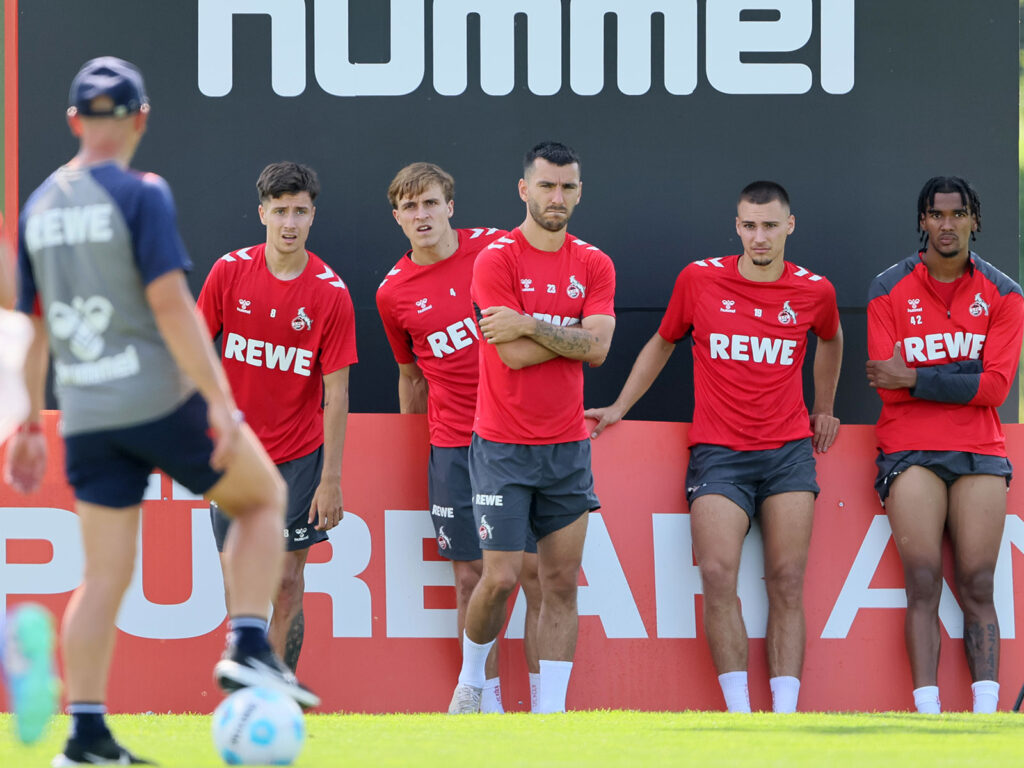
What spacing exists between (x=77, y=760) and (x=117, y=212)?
4.64 feet

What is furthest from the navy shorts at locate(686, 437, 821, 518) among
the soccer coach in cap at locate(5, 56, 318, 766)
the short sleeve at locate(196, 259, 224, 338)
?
the soccer coach in cap at locate(5, 56, 318, 766)

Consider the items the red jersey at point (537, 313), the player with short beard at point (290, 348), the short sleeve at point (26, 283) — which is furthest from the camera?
Result: the player with short beard at point (290, 348)

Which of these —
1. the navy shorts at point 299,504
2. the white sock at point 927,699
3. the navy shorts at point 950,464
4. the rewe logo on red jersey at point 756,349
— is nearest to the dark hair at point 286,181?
the navy shorts at point 299,504

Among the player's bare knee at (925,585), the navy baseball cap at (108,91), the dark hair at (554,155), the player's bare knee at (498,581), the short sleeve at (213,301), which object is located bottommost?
the player's bare knee at (925,585)

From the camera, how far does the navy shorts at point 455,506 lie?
6445 mm

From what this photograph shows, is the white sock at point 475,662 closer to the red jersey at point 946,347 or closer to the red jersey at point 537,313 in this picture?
the red jersey at point 537,313

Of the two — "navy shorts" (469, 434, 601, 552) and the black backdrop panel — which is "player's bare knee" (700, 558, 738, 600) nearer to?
"navy shorts" (469, 434, 601, 552)

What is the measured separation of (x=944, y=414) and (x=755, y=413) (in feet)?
3.05

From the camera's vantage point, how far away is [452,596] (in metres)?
6.71

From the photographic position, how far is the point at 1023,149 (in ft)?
81.9

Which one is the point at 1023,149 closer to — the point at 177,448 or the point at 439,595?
the point at 439,595

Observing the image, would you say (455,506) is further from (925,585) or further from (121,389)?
(121,389)

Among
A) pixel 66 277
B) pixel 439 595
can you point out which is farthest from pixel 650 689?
pixel 66 277

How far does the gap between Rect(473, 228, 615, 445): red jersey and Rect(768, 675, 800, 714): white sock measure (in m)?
1.55
